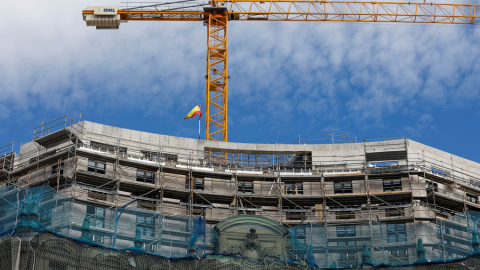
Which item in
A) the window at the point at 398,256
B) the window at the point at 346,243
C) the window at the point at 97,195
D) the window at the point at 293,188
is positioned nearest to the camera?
the window at the point at 398,256

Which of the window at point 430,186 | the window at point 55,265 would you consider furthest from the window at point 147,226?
the window at point 430,186

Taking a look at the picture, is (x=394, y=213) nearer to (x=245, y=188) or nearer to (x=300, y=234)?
(x=245, y=188)

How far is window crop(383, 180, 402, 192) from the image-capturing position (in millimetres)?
76750

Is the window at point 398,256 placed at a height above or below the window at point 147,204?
below

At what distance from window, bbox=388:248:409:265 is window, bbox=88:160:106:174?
29.6 m

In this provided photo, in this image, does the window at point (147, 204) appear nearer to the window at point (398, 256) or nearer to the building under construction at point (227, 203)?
the building under construction at point (227, 203)

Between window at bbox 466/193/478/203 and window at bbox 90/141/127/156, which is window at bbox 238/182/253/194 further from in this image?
window at bbox 466/193/478/203

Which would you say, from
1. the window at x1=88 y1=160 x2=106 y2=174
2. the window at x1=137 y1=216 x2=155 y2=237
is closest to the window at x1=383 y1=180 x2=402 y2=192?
the window at x1=88 y1=160 x2=106 y2=174

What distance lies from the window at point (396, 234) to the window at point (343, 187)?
2180 centimetres

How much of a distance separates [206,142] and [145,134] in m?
6.50

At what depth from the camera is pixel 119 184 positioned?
7194cm

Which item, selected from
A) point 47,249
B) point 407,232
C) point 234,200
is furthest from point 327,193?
point 47,249

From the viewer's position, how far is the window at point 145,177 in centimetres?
7500

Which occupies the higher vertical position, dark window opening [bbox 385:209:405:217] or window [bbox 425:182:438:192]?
window [bbox 425:182:438:192]
